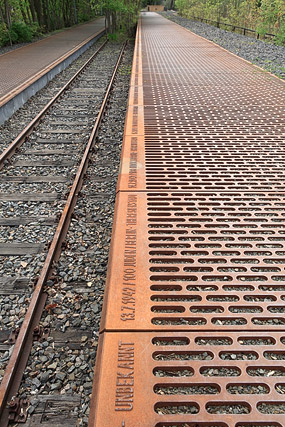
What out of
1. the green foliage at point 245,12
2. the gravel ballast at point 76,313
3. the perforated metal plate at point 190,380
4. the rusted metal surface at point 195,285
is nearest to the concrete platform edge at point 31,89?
the gravel ballast at point 76,313

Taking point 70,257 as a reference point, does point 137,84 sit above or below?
above

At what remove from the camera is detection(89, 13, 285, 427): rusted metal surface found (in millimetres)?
1898

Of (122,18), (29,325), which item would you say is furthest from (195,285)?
(122,18)

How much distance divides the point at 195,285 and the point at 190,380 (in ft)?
2.57

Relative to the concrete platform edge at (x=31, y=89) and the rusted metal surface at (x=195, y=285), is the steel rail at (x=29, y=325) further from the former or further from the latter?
the concrete platform edge at (x=31, y=89)

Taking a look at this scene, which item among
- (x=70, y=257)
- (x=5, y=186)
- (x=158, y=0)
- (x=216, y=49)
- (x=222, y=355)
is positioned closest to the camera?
(x=222, y=355)

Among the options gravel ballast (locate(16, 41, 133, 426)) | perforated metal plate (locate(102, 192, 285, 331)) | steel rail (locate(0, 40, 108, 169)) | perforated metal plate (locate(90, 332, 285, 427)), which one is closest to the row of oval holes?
perforated metal plate (locate(90, 332, 285, 427))

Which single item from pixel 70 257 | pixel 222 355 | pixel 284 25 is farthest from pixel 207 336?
pixel 284 25

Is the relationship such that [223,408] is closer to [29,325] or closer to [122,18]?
[29,325]

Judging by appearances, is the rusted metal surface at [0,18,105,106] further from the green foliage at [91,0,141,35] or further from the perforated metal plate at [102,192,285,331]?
the perforated metal plate at [102,192,285,331]

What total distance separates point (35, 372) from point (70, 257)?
4.79 feet

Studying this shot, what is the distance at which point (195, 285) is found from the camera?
8.69ft

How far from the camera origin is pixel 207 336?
2.25m

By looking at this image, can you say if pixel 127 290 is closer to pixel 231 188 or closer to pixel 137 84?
pixel 231 188
